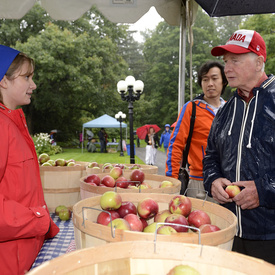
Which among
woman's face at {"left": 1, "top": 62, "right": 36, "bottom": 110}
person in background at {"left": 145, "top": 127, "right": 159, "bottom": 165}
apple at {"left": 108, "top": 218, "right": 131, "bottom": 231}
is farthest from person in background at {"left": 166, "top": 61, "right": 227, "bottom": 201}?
person in background at {"left": 145, "top": 127, "right": 159, "bottom": 165}

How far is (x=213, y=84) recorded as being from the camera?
10.3 ft

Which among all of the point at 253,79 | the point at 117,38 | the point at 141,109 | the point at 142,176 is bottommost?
the point at 141,109

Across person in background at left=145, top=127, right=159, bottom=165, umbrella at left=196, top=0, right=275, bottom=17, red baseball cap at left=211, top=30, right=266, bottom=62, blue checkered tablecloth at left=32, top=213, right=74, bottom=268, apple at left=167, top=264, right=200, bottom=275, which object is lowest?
person in background at left=145, top=127, right=159, bottom=165

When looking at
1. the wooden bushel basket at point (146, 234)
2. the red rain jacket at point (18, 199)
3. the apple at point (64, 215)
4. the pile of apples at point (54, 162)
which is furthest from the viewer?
the pile of apples at point (54, 162)

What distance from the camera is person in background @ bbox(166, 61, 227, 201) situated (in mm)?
3047

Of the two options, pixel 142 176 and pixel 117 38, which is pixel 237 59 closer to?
pixel 142 176

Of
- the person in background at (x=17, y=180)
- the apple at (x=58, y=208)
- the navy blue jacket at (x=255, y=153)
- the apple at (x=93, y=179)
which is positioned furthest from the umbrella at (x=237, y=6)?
the apple at (x=58, y=208)

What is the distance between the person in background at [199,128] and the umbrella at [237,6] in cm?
52

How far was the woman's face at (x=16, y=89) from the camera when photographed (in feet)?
6.04

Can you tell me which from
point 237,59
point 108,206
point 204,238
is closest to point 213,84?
point 237,59

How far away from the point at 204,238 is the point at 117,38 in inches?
1142

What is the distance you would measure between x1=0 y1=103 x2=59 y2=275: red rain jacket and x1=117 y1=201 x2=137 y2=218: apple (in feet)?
1.55

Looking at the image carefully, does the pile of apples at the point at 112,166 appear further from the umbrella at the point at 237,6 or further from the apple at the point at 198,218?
the umbrella at the point at 237,6

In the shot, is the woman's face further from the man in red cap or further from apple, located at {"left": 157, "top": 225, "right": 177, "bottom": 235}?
the man in red cap
